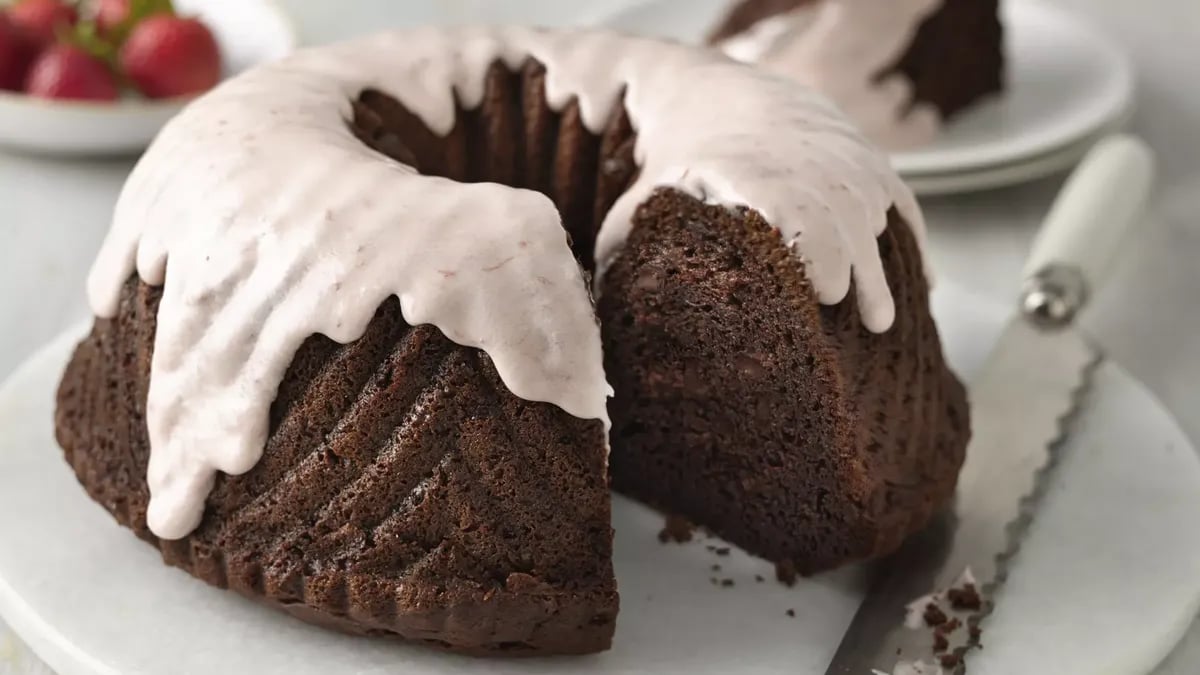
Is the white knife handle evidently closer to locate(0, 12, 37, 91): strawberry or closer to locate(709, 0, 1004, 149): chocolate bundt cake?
locate(709, 0, 1004, 149): chocolate bundt cake

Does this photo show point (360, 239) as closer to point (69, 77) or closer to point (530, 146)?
point (530, 146)

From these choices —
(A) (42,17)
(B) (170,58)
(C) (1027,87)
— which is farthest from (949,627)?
(A) (42,17)

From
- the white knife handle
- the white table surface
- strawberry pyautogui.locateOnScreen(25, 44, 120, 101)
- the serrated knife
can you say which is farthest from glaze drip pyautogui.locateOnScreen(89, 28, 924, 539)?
strawberry pyautogui.locateOnScreen(25, 44, 120, 101)

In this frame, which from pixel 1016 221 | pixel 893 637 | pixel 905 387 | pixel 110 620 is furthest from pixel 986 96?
pixel 110 620

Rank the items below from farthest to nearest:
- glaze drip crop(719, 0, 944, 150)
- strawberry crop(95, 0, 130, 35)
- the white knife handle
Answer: strawberry crop(95, 0, 130, 35)
glaze drip crop(719, 0, 944, 150)
the white knife handle

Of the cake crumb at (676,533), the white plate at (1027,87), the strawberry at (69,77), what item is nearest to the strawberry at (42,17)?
the strawberry at (69,77)

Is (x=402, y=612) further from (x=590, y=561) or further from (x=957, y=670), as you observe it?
(x=957, y=670)
